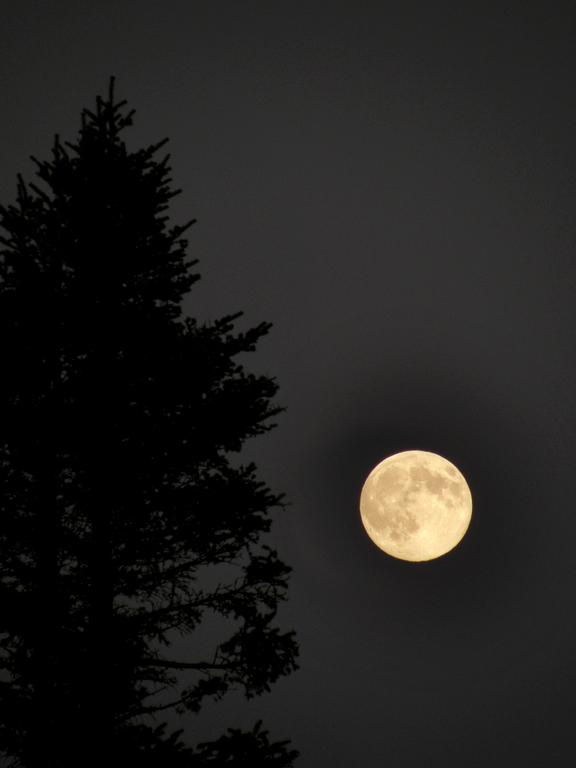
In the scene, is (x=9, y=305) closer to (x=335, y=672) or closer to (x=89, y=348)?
(x=89, y=348)

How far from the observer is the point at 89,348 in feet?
26.0

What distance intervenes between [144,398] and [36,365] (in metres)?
1.34

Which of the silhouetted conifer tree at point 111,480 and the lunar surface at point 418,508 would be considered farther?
the lunar surface at point 418,508

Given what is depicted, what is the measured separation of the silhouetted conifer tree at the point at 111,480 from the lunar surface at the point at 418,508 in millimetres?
17240

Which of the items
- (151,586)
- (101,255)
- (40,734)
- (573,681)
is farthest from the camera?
(573,681)

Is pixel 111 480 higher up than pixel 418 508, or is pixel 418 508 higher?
pixel 418 508

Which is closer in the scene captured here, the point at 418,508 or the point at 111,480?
the point at 111,480

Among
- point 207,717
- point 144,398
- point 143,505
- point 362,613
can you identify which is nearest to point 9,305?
point 144,398

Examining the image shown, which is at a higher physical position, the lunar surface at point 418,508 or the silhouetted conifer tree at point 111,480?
the lunar surface at point 418,508

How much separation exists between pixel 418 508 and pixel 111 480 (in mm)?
18901

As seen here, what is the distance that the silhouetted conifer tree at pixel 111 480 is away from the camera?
658 cm

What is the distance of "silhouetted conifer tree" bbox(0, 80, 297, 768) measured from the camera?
658cm

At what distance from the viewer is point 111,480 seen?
727 centimetres

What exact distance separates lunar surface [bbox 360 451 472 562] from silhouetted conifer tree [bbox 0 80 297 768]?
17240 mm
